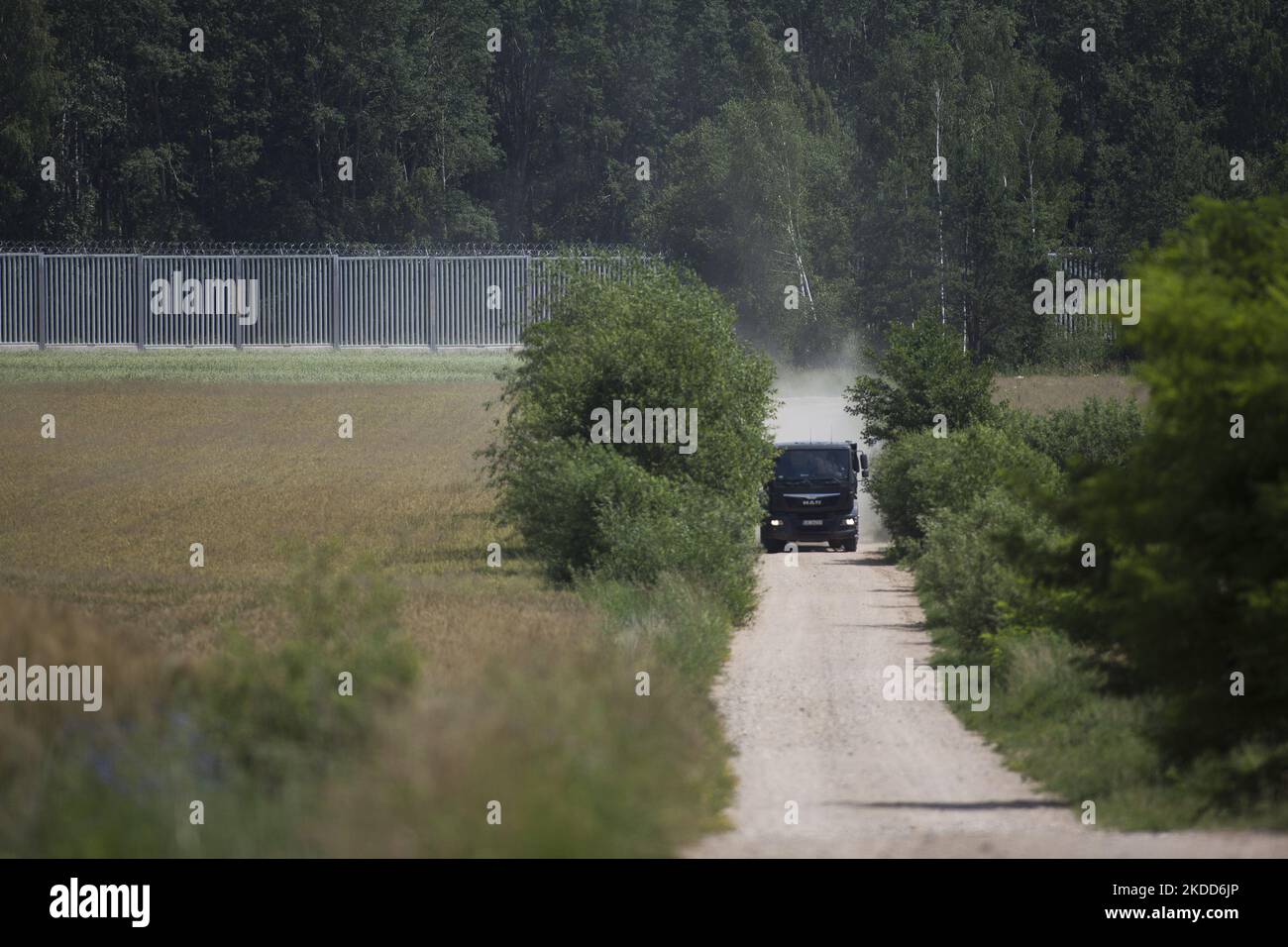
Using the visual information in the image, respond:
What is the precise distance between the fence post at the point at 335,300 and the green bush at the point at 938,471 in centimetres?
2727

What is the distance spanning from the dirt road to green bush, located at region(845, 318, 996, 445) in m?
15.9

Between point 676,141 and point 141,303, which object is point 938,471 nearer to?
point 141,303

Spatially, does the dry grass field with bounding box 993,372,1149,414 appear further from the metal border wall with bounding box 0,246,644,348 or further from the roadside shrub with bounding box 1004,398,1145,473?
the metal border wall with bounding box 0,246,644,348

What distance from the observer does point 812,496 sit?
42469 mm

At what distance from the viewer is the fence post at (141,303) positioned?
64438 millimetres

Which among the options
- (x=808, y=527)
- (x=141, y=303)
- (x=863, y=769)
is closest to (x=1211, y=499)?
(x=863, y=769)

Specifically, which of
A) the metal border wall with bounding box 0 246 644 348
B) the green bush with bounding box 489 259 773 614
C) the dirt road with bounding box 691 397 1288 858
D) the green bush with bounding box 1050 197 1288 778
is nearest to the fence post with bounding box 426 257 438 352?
the metal border wall with bounding box 0 246 644 348

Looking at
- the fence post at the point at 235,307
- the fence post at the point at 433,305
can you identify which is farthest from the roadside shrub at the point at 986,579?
the fence post at the point at 235,307

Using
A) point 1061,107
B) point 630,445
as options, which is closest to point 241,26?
point 1061,107

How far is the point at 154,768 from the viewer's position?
973 cm

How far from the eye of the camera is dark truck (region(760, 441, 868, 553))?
139 feet

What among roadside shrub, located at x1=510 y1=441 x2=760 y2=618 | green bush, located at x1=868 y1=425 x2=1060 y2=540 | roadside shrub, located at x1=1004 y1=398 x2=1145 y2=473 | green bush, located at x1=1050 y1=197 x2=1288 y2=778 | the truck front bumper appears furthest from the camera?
roadside shrub, located at x1=1004 y1=398 x2=1145 y2=473

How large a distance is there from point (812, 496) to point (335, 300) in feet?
90.1

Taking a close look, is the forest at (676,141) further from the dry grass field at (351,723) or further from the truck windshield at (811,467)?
the dry grass field at (351,723)
